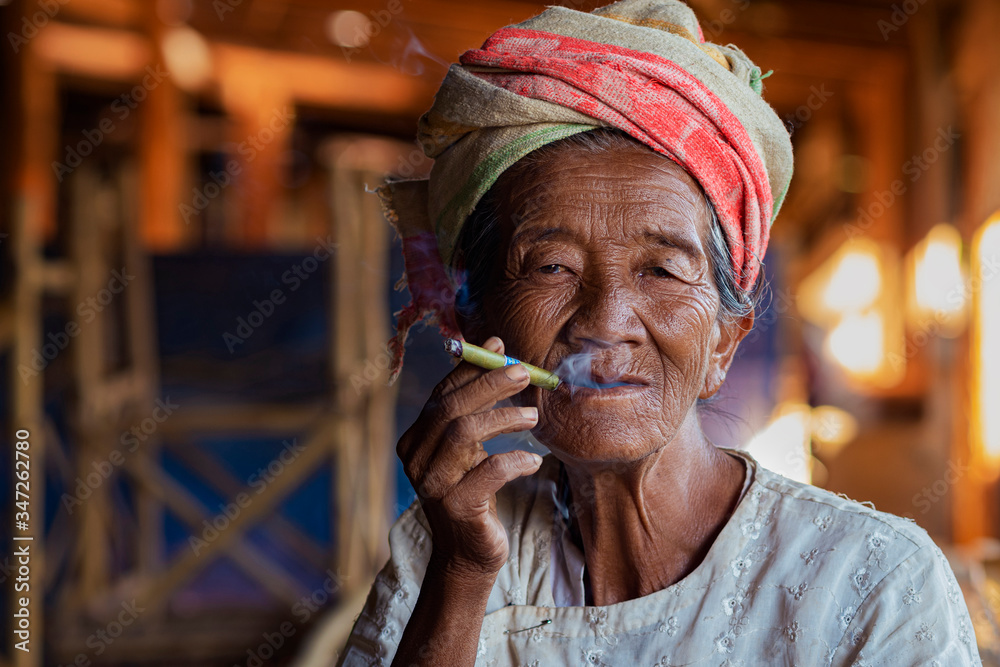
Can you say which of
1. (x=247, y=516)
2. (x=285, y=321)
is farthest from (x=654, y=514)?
(x=285, y=321)

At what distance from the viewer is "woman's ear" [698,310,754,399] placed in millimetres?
1792

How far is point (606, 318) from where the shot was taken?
5.14 feet

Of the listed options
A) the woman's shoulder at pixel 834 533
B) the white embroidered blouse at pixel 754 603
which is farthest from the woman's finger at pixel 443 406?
the woman's shoulder at pixel 834 533

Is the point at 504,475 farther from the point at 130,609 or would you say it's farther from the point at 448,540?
the point at 130,609

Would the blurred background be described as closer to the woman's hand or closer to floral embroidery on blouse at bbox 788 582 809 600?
floral embroidery on blouse at bbox 788 582 809 600

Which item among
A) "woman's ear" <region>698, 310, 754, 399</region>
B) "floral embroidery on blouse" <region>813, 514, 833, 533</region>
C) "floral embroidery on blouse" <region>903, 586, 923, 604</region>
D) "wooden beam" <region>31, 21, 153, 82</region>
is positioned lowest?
"floral embroidery on blouse" <region>903, 586, 923, 604</region>

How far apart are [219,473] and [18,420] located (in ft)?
7.34

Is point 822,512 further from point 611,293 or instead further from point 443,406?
point 443,406

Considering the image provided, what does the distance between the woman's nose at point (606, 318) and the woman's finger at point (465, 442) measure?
24 cm

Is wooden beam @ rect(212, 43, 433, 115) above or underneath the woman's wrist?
above

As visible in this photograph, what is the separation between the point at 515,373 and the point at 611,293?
12.2 inches

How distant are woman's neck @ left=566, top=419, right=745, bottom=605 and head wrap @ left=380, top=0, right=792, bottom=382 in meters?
0.43

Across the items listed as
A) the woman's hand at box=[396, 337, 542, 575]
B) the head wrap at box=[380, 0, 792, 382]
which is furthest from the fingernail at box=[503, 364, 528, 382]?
the head wrap at box=[380, 0, 792, 382]

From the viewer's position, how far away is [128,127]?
1031 centimetres
